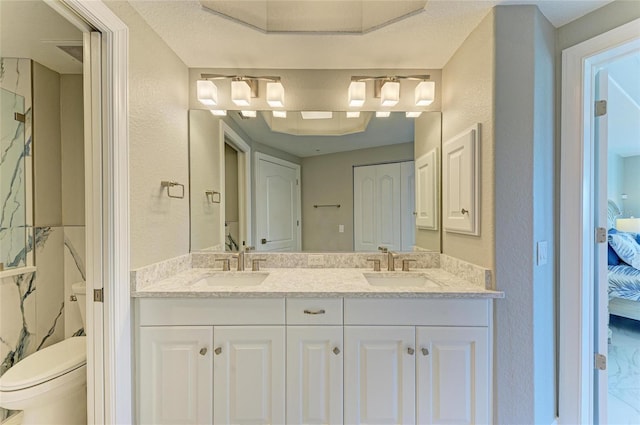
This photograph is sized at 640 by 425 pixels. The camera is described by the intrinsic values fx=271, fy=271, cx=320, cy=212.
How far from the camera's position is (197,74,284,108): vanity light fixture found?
1.85 meters

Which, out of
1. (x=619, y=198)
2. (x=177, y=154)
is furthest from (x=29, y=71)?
(x=619, y=198)

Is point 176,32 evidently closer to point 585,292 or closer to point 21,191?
point 21,191

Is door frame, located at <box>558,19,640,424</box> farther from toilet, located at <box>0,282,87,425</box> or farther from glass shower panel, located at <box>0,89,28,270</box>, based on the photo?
glass shower panel, located at <box>0,89,28,270</box>

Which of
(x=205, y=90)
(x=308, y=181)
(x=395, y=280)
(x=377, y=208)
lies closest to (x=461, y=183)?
(x=377, y=208)

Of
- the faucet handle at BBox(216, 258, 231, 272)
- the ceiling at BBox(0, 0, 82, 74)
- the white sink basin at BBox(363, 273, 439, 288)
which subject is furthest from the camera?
the faucet handle at BBox(216, 258, 231, 272)

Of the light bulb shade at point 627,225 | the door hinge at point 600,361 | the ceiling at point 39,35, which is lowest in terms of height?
the door hinge at point 600,361

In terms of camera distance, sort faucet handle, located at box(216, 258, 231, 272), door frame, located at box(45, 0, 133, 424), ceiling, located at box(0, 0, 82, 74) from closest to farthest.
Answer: door frame, located at box(45, 0, 133, 424) → ceiling, located at box(0, 0, 82, 74) → faucet handle, located at box(216, 258, 231, 272)

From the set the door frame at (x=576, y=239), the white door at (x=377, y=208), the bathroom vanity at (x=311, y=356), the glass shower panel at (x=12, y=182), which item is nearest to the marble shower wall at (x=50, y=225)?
the glass shower panel at (x=12, y=182)

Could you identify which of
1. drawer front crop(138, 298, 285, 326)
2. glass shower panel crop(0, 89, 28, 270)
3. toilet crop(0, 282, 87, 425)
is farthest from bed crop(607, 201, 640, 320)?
glass shower panel crop(0, 89, 28, 270)

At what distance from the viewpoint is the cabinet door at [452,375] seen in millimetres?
1373

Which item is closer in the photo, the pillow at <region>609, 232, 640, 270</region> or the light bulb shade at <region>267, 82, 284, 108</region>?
the light bulb shade at <region>267, 82, 284, 108</region>

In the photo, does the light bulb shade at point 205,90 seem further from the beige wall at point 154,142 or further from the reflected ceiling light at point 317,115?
the reflected ceiling light at point 317,115

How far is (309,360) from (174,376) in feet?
2.29

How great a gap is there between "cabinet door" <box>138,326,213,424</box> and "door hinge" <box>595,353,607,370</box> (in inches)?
81.8
